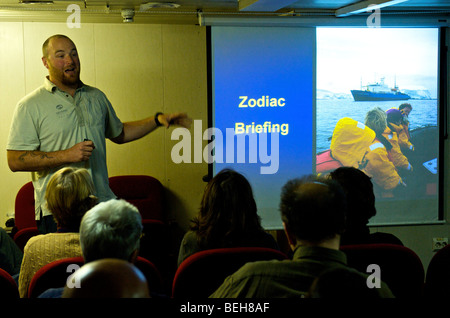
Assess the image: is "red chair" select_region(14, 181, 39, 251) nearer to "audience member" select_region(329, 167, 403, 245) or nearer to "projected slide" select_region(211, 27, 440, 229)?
"projected slide" select_region(211, 27, 440, 229)

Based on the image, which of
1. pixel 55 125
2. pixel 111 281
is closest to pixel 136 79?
pixel 55 125

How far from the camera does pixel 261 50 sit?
15.7 ft

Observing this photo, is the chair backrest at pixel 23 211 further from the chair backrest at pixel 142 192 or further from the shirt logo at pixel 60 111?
the shirt logo at pixel 60 111

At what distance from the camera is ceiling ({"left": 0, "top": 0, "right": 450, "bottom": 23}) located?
430 cm

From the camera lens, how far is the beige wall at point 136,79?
4.81 m

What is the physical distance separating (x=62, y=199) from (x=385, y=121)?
3.54m

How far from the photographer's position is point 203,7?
4.79 m

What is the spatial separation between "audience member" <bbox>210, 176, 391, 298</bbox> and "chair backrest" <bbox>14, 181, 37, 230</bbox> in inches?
124

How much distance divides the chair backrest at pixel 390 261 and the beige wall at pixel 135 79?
2.99m

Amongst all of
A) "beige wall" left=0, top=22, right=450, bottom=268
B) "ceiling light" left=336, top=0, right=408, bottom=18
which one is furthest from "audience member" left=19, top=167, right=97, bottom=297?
"ceiling light" left=336, top=0, right=408, bottom=18

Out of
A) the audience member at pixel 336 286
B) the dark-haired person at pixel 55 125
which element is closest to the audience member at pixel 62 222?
the dark-haired person at pixel 55 125

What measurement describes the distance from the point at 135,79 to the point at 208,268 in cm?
321

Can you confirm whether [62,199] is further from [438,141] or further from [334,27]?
[438,141]
